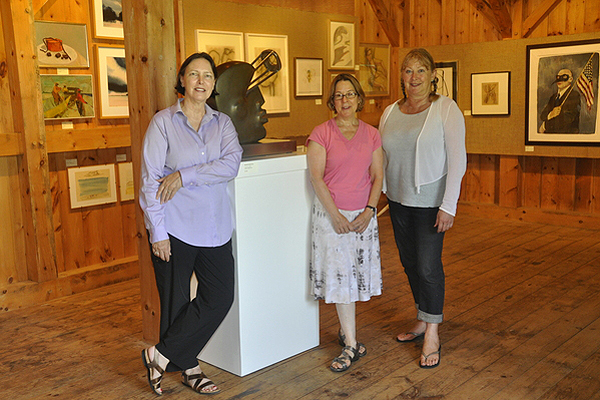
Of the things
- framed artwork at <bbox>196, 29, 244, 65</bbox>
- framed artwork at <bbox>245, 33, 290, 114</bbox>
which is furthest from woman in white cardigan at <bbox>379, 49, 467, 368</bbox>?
framed artwork at <bbox>245, 33, 290, 114</bbox>

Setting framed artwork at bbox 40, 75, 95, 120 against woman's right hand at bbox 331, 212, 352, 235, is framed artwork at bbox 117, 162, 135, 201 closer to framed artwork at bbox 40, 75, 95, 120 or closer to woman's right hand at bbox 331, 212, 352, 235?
framed artwork at bbox 40, 75, 95, 120

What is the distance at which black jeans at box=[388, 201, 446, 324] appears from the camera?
3133mm

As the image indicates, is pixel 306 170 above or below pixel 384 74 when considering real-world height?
below

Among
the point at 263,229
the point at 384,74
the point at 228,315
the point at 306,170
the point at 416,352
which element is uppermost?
the point at 384,74

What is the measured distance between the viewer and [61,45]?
456cm

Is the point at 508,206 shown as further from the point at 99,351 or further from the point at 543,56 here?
the point at 99,351

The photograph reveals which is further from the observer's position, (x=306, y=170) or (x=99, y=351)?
(x=99, y=351)

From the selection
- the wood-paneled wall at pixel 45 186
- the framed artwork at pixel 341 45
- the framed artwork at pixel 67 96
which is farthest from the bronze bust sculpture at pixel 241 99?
the framed artwork at pixel 341 45

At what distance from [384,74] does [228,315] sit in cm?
528

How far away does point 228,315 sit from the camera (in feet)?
10.2

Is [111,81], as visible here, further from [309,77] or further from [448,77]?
[448,77]

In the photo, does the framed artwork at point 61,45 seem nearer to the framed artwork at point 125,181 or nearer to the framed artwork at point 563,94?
the framed artwork at point 125,181

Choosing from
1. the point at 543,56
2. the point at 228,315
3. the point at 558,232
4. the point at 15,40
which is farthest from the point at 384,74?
the point at 228,315

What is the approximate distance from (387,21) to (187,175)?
560cm
